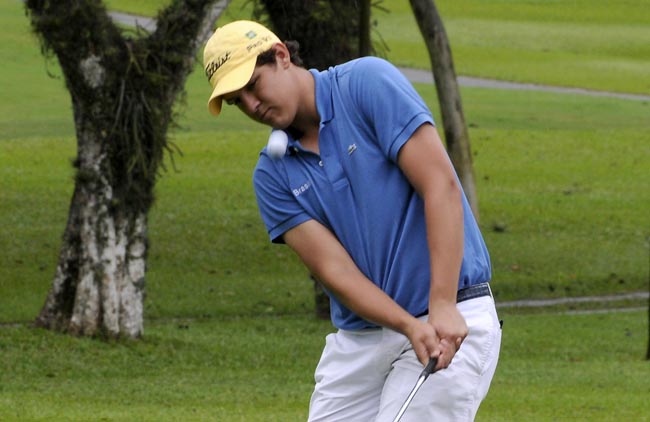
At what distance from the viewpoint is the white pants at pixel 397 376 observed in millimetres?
3773

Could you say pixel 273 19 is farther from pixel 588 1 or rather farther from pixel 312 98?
pixel 588 1

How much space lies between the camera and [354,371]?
Answer: 405 centimetres

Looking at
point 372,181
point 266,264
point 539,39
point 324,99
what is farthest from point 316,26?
point 539,39

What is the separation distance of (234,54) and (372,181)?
511mm

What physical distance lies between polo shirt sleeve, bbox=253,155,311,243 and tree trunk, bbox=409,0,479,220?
949cm

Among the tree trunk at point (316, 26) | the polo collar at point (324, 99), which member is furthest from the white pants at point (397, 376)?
the tree trunk at point (316, 26)

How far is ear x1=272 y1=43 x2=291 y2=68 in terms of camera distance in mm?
3854

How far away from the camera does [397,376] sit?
3898mm

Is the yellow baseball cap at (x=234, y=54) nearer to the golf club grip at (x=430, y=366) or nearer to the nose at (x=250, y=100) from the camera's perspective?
the nose at (x=250, y=100)

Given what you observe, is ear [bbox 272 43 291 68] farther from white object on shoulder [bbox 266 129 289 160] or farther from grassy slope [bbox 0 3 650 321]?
→ grassy slope [bbox 0 3 650 321]

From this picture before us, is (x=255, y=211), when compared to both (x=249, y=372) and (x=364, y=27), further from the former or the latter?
(x=249, y=372)

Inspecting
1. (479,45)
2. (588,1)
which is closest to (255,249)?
(479,45)

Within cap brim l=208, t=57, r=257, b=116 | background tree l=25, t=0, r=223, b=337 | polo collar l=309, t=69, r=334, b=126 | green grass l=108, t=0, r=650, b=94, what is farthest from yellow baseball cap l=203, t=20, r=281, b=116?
green grass l=108, t=0, r=650, b=94

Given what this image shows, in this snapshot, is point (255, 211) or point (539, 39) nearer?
point (255, 211)
